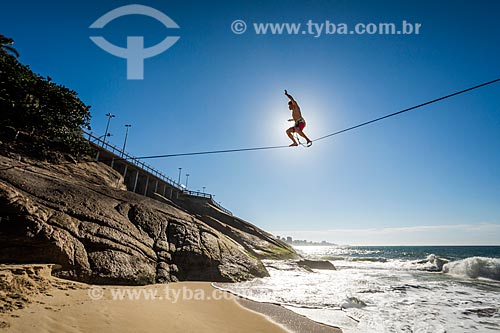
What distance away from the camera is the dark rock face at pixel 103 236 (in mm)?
7801

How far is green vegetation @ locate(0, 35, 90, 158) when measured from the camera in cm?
1875

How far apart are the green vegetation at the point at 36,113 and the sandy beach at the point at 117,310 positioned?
18.6 metres

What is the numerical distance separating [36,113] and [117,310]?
21.6 meters

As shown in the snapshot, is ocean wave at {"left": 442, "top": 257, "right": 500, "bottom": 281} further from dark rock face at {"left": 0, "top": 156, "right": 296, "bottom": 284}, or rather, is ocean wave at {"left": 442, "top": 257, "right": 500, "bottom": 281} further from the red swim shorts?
the red swim shorts

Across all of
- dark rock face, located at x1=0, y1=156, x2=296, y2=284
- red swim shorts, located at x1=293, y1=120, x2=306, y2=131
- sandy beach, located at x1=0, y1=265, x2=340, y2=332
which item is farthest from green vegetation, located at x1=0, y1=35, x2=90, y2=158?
red swim shorts, located at x1=293, y1=120, x2=306, y2=131

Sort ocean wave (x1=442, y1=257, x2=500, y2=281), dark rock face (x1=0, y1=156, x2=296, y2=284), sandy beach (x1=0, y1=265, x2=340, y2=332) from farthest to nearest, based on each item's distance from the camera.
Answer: ocean wave (x1=442, y1=257, x2=500, y2=281)
dark rock face (x1=0, y1=156, x2=296, y2=284)
sandy beach (x1=0, y1=265, x2=340, y2=332)

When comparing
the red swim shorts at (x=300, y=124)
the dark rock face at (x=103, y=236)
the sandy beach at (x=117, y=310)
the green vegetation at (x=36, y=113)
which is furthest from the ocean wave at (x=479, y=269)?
the green vegetation at (x=36, y=113)

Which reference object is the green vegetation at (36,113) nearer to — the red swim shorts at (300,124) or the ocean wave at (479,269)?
the red swim shorts at (300,124)

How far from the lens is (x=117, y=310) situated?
637 centimetres

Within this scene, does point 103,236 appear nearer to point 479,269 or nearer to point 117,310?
point 117,310

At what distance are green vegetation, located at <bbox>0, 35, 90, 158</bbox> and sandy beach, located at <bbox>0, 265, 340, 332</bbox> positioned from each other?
61.1 feet

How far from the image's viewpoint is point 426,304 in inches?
440

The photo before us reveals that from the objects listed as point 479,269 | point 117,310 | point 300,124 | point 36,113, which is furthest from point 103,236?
point 479,269

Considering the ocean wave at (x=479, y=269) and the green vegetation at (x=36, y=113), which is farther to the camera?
the ocean wave at (x=479, y=269)
